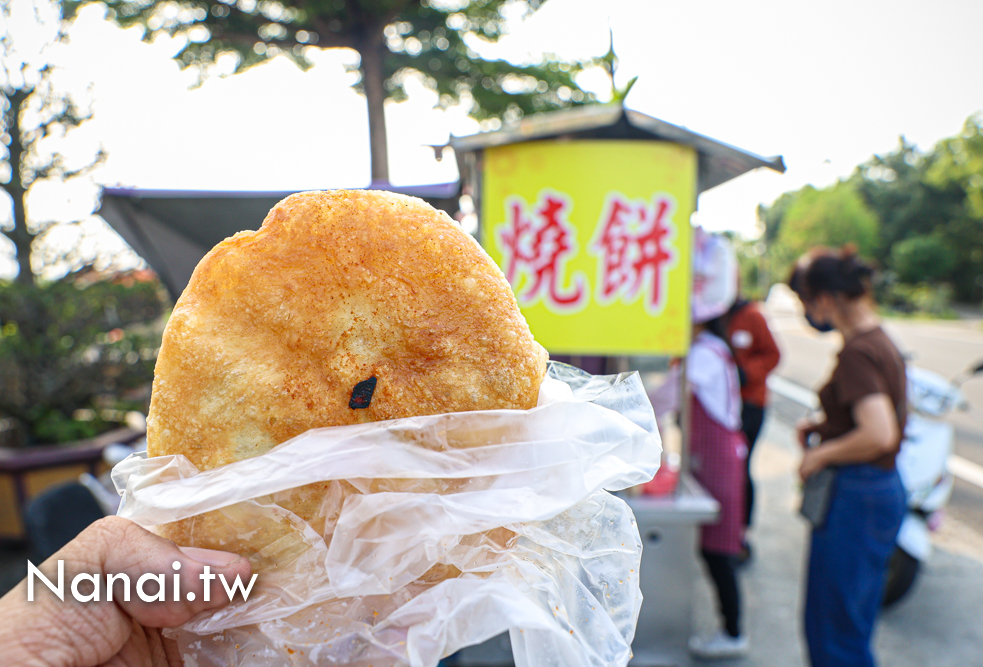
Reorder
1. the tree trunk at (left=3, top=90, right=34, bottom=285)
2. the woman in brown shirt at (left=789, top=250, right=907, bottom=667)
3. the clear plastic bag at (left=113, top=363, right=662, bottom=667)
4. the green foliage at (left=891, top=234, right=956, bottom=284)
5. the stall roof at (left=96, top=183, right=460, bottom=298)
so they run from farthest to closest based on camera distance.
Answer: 1. the green foliage at (left=891, top=234, right=956, bottom=284)
2. the tree trunk at (left=3, top=90, right=34, bottom=285)
3. the stall roof at (left=96, top=183, right=460, bottom=298)
4. the woman in brown shirt at (left=789, top=250, right=907, bottom=667)
5. the clear plastic bag at (left=113, top=363, right=662, bottom=667)

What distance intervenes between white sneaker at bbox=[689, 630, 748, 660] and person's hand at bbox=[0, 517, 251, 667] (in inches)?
134

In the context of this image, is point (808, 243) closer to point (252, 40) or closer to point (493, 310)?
point (252, 40)

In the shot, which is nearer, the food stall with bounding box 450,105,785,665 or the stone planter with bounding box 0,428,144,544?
the food stall with bounding box 450,105,785,665

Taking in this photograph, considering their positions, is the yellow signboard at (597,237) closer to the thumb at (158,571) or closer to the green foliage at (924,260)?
the thumb at (158,571)

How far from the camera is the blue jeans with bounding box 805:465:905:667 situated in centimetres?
271

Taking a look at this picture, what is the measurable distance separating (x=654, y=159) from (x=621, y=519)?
2.56 metres

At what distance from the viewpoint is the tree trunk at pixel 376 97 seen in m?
7.05

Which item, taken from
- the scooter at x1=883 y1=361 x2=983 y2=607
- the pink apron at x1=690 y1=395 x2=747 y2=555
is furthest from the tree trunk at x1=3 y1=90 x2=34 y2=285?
the scooter at x1=883 y1=361 x2=983 y2=607

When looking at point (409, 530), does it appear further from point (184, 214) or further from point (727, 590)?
point (184, 214)

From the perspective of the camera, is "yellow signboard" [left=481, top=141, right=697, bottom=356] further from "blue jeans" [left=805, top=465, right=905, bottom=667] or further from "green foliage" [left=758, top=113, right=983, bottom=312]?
"green foliage" [left=758, top=113, right=983, bottom=312]

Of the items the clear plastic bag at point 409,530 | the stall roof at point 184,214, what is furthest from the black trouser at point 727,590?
the stall roof at point 184,214

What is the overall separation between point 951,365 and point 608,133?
14.8m

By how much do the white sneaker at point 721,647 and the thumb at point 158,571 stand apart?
3401mm

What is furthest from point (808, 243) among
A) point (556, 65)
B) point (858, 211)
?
point (556, 65)
